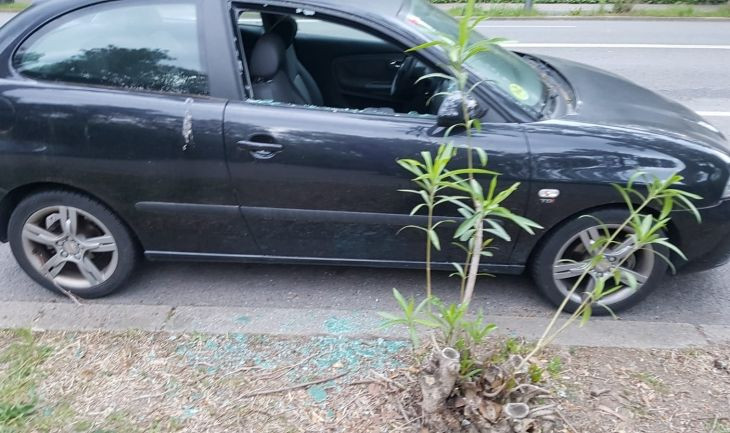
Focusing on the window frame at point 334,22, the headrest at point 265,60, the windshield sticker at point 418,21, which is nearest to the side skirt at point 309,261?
the window frame at point 334,22

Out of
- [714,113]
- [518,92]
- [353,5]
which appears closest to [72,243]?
[353,5]

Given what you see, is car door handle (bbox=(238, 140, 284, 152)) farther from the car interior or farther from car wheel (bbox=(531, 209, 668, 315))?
car wheel (bbox=(531, 209, 668, 315))

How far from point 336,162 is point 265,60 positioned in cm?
88

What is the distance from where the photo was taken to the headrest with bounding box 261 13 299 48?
364 centimetres

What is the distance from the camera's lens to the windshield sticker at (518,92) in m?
2.94

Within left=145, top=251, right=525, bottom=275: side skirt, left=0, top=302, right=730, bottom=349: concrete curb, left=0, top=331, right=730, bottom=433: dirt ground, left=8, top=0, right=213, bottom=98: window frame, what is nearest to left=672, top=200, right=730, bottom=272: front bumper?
left=0, top=302, right=730, bottom=349: concrete curb

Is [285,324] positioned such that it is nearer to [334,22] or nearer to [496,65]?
[334,22]

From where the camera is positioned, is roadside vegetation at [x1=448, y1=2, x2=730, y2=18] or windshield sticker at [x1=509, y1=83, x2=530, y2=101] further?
roadside vegetation at [x1=448, y1=2, x2=730, y2=18]

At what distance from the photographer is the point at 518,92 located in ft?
9.82

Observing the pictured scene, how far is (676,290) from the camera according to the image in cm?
336

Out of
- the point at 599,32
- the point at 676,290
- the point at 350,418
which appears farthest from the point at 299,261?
the point at 599,32

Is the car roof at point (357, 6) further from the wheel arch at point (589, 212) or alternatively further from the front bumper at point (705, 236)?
the front bumper at point (705, 236)

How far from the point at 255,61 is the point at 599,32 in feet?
32.7

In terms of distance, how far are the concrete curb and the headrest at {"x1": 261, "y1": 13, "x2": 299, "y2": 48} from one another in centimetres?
174
